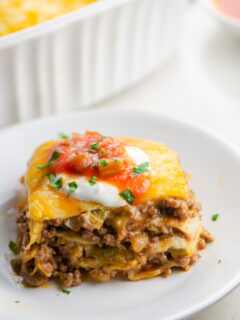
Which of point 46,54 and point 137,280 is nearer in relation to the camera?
point 137,280

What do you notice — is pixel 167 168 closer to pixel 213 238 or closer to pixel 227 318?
pixel 213 238

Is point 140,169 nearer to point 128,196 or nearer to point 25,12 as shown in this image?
point 128,196

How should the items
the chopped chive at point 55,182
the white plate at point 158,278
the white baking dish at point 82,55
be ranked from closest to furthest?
the white plate at point 158,278, the chopped chive at point 55,182, the white baking dish at point 82,55

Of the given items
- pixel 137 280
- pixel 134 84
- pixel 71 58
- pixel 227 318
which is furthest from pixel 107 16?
pixel 227 318

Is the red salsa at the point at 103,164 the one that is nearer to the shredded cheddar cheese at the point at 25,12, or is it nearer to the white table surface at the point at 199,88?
the shredded cheddar cheese at the point at 25,12

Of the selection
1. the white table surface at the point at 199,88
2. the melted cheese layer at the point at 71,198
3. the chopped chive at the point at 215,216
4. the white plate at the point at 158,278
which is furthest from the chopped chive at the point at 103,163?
the white table surface at the point at 199,88

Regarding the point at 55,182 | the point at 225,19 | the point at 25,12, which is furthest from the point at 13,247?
the point at 225,19
